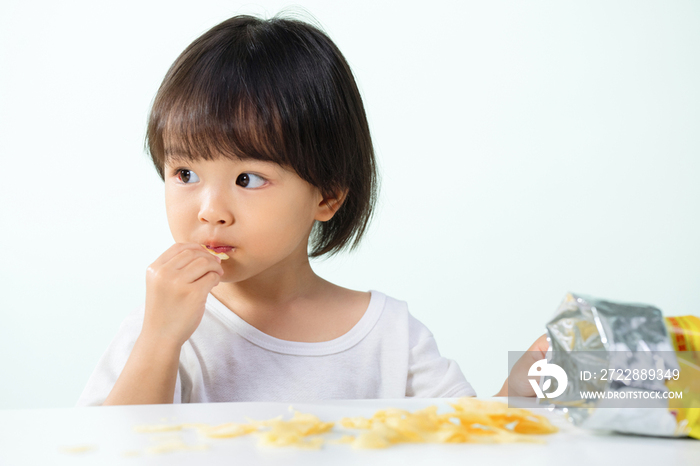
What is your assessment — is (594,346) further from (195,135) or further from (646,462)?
(195,135)

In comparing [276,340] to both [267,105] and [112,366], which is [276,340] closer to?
[112,366]

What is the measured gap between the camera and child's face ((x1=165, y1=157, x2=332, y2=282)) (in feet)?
2.41

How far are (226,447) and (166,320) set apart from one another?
0.37 metres

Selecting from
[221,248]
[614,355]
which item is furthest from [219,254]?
[614,355]

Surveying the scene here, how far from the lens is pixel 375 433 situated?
0.37 metres

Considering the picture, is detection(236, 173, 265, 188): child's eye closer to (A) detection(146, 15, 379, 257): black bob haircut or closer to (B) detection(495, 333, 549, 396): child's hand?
(A) detection(146, 15, 379, 257): black bob haircut

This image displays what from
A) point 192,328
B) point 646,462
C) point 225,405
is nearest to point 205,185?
point 192,328

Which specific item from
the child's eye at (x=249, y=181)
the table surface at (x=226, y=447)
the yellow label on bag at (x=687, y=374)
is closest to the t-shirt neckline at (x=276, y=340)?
the child's eye at (x=249, y=181)

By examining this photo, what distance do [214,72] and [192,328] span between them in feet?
1.07

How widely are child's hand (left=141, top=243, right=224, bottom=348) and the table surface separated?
0.78 ft

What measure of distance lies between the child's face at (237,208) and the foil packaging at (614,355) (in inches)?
17.1

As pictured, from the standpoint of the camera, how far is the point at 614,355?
38 cm

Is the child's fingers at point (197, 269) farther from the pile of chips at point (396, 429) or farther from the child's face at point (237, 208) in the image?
the pile of chips at point (396, 429)

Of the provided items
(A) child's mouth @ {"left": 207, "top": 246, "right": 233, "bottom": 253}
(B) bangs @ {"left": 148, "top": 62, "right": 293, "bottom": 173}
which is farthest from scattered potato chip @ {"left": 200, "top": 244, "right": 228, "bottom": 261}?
(B) bangs @ {"left": 148, "top": 62, "right": 293, "bottom": 173}
